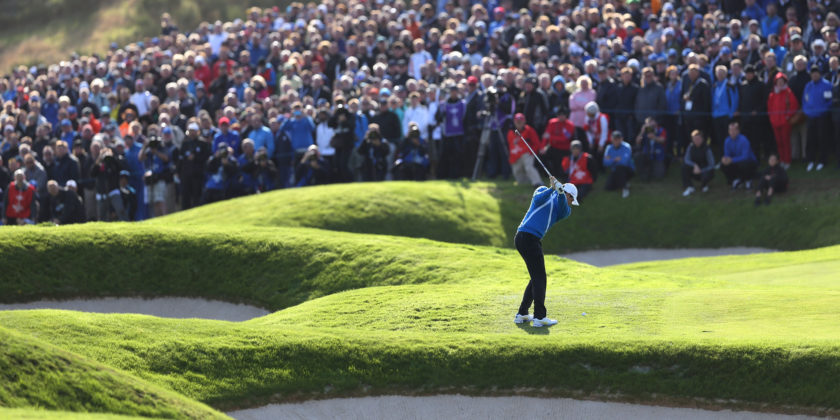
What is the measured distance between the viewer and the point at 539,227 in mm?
17234

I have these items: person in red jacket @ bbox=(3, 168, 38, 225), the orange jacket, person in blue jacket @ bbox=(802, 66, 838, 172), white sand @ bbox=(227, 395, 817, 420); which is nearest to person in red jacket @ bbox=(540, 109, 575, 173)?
the orange jacket

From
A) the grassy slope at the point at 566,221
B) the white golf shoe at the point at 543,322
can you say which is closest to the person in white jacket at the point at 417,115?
the grassy slope at the point at 566,221

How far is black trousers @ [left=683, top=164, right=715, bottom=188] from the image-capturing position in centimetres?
3083

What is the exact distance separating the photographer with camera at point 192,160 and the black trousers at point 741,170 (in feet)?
48.8

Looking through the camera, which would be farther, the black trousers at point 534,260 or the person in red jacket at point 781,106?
the person in red jacket at point 781,106

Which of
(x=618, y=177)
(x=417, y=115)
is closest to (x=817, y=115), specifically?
(x=618, y=177)

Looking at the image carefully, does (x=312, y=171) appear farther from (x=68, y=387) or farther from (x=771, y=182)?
(x=68, y=387)

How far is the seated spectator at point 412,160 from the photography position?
3334 cm

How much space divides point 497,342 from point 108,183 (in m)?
19.5

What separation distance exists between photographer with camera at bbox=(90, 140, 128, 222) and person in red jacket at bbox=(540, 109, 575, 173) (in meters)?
12.3

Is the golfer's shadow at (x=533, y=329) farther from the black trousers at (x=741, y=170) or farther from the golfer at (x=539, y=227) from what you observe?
the black trousers at (x=741, y=170)

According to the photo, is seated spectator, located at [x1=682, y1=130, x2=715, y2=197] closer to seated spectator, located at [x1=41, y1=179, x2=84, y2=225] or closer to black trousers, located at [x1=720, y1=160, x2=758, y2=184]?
black trousers, located at [x1=720, y1=160, x2=758, y2=184]

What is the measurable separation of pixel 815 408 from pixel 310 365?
703 centimetres

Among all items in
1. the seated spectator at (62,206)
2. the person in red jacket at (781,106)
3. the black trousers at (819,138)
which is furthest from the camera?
the seated spectator at (62,206)
